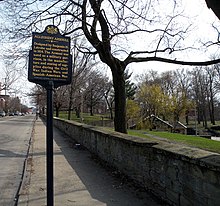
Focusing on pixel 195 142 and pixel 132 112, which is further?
pixel 132 112

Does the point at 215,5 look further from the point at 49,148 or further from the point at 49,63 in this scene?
the point at 49,148

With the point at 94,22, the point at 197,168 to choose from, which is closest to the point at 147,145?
the point at 197,168

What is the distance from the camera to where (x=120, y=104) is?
14.7 meters

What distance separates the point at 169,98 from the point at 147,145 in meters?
65.1

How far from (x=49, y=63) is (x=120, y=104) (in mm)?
9832

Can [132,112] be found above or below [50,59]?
below

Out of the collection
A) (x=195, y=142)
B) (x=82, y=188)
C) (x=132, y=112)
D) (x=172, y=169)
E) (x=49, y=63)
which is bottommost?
(x=195, y=142)

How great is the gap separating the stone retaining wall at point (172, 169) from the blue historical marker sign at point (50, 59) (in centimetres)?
236

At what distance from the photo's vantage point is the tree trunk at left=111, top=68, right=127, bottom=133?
48.1 feet

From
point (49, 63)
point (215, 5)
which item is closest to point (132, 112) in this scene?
point (215, 5)

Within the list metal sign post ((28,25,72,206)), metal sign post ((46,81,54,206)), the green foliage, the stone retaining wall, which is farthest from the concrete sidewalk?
the green foliage

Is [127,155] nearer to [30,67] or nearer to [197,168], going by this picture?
[197,168]

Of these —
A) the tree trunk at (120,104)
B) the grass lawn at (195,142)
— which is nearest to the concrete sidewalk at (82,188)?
the tree trunk at (120,104)

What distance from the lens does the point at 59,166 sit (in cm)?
1012
